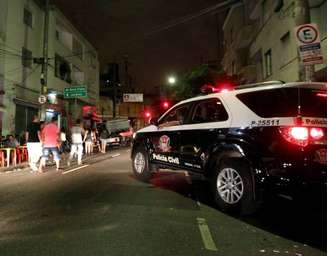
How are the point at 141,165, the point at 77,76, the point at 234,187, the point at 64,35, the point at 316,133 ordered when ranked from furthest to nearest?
the point at 77,76 < the point at 64,35 < the point at 141,165 < the point at 234,187 < the point at 316,133

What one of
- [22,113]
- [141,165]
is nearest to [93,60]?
[22,113]

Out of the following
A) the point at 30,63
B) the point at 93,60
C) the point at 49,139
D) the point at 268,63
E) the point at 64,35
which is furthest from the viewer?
the point at 93,60

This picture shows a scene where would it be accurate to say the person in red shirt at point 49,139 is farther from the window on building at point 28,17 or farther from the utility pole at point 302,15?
the window on building at point 28,17

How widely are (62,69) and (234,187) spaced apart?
99.4ft

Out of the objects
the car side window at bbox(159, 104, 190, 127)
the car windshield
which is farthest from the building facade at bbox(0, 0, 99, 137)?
the car windshield

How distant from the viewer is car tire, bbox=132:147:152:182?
1004cm

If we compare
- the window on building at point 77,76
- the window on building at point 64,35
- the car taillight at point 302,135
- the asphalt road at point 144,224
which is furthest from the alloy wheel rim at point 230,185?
the window on building at point 77,76

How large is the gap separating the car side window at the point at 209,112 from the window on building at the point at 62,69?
86.0ft

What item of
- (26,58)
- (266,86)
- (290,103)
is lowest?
(290,103)

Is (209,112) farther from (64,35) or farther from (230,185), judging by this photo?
(64,35)

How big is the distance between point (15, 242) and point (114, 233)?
125 centimetres

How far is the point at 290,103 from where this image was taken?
605cm

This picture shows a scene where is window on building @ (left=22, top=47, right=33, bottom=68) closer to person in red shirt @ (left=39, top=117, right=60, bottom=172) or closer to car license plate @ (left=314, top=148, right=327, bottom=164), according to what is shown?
person in red shirt @ (left=39, top=117, right=60, bottom=172)

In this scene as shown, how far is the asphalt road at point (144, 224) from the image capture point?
507 centimetres
